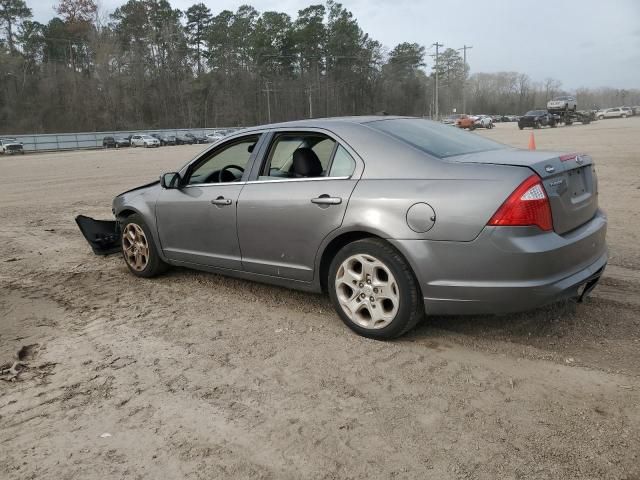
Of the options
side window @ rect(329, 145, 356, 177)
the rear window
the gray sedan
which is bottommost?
the gray sedan

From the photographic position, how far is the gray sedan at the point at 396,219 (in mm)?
3340

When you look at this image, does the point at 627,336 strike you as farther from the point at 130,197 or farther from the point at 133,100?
the point at 133,100

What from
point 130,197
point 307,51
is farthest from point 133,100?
point 130,197

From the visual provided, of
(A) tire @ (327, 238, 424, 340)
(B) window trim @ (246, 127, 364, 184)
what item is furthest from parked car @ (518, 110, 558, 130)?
(A) tire @ (327, 238, 424, 340)

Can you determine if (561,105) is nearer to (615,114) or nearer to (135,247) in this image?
(615,114)

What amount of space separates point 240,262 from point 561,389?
105 inches

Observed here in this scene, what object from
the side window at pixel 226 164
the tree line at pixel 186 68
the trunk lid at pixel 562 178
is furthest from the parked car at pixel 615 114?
the side window at pixel 226 164

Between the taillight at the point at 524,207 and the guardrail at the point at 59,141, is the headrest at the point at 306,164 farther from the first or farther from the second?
the guardrail at the point at 59,141

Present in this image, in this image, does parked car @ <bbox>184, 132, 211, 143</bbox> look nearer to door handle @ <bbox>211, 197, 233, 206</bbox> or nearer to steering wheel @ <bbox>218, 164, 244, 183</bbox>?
steering wheel @ <bbox>218, 164, 244, 183</bbox>

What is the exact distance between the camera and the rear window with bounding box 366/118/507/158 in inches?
154

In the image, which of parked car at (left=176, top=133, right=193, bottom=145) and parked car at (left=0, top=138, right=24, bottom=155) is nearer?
parked car at (left=0, top=138, right=24, bottom=155)

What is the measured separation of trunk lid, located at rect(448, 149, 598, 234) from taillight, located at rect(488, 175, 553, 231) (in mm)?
95

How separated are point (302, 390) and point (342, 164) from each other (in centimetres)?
167

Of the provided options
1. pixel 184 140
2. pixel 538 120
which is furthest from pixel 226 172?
pixel 184 140
